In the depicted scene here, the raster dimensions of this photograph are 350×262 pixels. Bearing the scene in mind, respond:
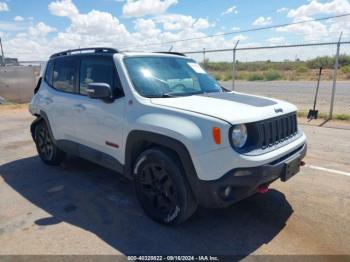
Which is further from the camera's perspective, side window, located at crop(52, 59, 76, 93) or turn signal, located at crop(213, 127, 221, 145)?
side window, located at crop(52, 59, 76, 93)

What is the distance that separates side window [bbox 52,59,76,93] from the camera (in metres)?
4.80

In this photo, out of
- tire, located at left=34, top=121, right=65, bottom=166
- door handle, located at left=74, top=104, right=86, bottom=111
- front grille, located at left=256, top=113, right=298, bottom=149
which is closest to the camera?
front grille, located at left=256, top=113, right=298, bottom=149

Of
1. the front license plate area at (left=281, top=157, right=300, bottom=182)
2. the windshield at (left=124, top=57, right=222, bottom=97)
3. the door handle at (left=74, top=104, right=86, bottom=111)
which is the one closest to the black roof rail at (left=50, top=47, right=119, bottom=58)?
the windshield at (left=124, top=57, right=222, bottom=97)

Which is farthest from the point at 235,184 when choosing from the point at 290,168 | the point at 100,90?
the point at 100,90

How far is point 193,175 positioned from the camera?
3.07 m

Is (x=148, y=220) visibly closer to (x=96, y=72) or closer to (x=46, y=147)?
(x=96, y=72)

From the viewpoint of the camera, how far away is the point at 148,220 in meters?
3.66

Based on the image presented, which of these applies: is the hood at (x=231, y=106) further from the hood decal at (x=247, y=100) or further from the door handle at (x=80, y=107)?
the door handle at (x=80, y=107)

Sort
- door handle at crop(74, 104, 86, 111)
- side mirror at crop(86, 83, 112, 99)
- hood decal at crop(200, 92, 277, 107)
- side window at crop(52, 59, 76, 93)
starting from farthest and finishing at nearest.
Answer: side window at crop(52, 59, 76, 93), door handle at crop(74, 104, 86, 111), side mirror at crop(86, 83, 112, 99), hood decal at crop(200, 92, 277, 107)

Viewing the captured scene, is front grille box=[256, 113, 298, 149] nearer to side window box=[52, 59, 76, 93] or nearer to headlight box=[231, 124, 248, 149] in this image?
headlight box=[231, 124, 248, 149]

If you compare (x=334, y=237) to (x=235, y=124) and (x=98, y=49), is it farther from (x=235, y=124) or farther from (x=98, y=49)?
(x=98, y=49)

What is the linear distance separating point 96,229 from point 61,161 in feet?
8.57

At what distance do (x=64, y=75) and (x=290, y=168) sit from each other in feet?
11.9

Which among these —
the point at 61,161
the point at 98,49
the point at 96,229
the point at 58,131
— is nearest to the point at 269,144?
the point at 96,229
